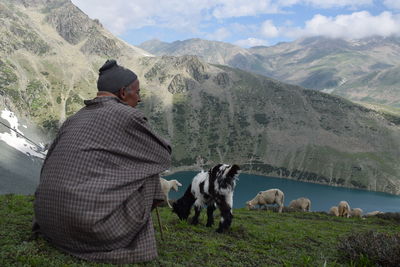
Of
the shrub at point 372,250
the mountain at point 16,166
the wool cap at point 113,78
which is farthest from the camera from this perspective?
the mountain at point 16,166

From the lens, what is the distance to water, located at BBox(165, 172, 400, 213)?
142 m

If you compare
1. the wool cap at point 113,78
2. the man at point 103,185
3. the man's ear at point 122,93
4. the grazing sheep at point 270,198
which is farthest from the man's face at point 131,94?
the grazing sheep at point 270,198

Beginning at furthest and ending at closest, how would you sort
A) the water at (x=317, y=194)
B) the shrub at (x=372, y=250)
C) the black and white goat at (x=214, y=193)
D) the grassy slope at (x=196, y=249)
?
1. the water at (x=317, y=194)
2. the black and white goat at (x=214, y=193)
3. the shrub at (x=372, y=250)
4. the grassy slope at (x=196, y=249)

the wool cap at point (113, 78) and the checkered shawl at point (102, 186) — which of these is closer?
the checkered shawl at point (102, 186)

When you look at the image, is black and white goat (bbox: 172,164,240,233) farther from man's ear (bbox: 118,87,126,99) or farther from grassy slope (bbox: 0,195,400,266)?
man's ear (bbox: 118,87,126,99)

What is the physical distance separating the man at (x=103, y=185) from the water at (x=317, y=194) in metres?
122

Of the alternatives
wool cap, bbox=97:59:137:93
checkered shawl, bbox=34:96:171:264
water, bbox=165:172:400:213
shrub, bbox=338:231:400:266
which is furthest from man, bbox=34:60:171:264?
water, bbox=165:172:400:213

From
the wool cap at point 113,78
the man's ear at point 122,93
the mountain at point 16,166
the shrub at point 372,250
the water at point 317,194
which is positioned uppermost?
the wool cap at point 113,78

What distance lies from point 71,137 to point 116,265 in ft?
6.87

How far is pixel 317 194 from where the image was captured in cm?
16762

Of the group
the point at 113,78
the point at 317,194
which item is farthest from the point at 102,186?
the point at 317,194

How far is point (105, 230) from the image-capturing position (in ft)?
16.1

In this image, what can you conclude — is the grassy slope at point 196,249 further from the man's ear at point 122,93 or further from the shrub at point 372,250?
the man's ear at point 122,93

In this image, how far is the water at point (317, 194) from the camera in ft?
466
